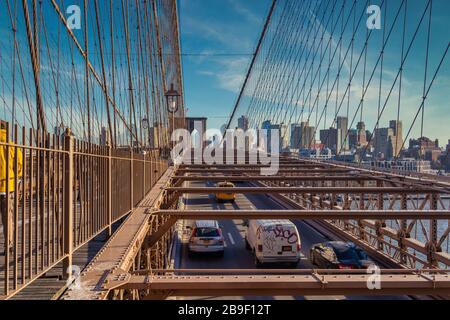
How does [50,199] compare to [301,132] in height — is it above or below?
below

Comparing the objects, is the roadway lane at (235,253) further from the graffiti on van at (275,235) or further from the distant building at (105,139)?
the distant building at (105,139)

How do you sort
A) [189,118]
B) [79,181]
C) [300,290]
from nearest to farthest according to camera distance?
1. [79,181]
2. [300,290]
3. [189,118]

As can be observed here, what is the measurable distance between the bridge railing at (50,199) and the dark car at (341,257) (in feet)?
30.2

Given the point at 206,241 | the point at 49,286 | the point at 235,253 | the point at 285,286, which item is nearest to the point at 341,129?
the point at 235,253

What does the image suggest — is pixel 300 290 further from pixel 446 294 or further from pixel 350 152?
pixel 350 152

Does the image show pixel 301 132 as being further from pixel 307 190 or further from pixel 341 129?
pixel 307 190

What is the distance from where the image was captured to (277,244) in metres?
15.9

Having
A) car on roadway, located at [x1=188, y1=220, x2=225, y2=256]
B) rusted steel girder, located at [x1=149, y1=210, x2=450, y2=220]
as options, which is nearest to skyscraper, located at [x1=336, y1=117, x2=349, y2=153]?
car on roadway, located at [x1=188, y1=220, x2=225, y2=256]

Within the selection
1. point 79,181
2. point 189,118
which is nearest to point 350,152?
point 79,181

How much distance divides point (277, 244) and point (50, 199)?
12863 mm

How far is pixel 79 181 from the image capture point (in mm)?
3936

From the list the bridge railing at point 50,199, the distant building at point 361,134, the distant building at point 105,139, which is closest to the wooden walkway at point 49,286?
the bridge railing at point 50,199

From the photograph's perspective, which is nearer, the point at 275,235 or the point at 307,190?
the point at 307,190
